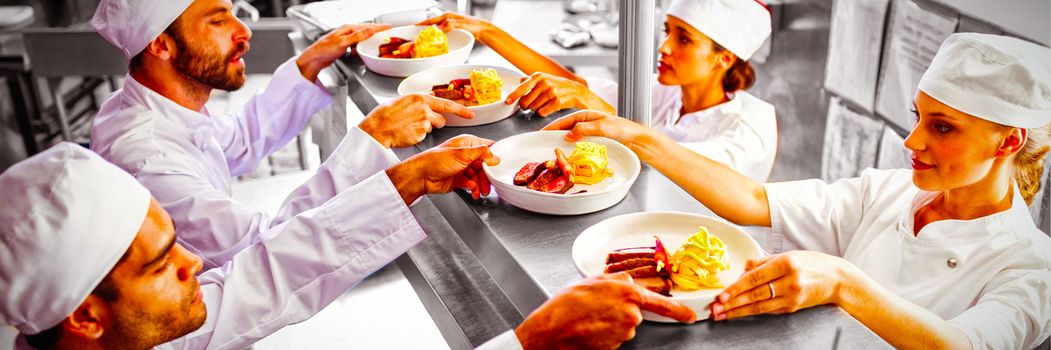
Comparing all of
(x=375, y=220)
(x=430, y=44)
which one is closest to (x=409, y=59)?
(x=430, y=44)

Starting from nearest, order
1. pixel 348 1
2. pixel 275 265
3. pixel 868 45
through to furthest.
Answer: pixel 275 265 < pixel 348 1 < pixel 868 45

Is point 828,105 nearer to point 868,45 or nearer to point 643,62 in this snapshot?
point 868,45

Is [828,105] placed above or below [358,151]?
below

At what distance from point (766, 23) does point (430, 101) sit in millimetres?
1237

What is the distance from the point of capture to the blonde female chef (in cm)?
157

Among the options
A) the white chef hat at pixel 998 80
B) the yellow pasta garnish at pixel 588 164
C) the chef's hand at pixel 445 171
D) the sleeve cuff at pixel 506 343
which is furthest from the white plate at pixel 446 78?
the white chef hat at pixel 998 80

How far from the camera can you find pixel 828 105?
3572 mm

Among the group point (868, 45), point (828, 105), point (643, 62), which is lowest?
point (828, 105)

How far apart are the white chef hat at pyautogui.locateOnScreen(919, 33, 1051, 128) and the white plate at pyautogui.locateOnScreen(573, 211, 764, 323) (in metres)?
0.69

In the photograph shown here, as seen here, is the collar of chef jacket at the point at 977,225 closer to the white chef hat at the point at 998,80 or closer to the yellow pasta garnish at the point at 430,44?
the white chef hat at the point at 998,80

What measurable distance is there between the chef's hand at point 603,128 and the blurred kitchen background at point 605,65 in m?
0.54

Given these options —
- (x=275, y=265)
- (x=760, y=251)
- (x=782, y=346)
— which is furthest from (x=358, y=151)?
(x=782, y=346)

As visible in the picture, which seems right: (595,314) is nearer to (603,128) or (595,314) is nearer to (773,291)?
(773,291)

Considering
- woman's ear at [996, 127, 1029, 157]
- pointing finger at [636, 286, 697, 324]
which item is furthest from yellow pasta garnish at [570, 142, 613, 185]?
woman's ear at [996, 127, 1029, 157]
